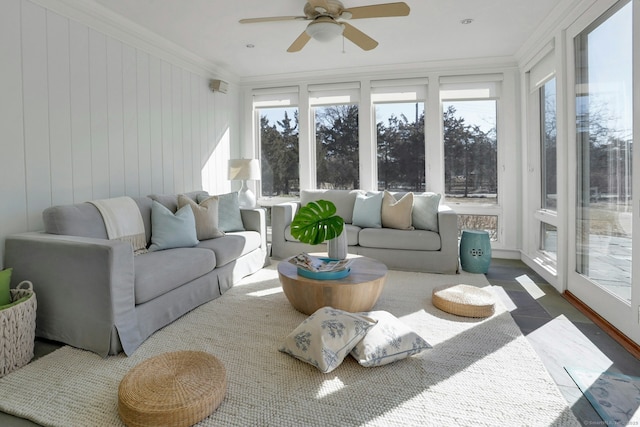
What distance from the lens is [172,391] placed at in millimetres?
1542

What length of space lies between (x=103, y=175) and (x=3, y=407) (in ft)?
6.56

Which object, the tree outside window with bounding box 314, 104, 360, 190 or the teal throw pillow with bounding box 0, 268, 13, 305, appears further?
the tree outside window with bounding box 314, 104, 360, 190

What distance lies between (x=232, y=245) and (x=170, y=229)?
571 millimetres

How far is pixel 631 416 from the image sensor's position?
154 cm

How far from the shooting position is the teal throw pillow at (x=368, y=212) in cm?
415

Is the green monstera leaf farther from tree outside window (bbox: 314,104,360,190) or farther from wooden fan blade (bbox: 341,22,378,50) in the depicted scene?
tree outside window (bbox: 314,104,360,190)

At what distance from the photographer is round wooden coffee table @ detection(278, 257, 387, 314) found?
2.45 metres

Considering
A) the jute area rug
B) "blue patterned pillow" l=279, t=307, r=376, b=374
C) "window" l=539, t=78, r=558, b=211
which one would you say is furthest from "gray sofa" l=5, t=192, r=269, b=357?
"window" l=539, t=78, r=558, b=211

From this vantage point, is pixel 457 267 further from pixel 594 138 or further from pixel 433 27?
pixel 433 27

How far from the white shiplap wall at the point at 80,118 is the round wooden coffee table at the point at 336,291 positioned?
A: 6.11 ft

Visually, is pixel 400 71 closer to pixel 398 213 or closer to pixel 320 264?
pixel 398 213

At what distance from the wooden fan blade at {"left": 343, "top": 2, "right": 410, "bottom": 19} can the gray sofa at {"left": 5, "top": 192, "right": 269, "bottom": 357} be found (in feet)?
7.14

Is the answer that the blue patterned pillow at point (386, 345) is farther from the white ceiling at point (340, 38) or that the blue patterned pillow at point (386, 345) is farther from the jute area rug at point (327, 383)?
the white ceiling at point (340, 38)

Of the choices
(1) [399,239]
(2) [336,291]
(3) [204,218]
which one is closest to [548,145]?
(1) [399,239]
